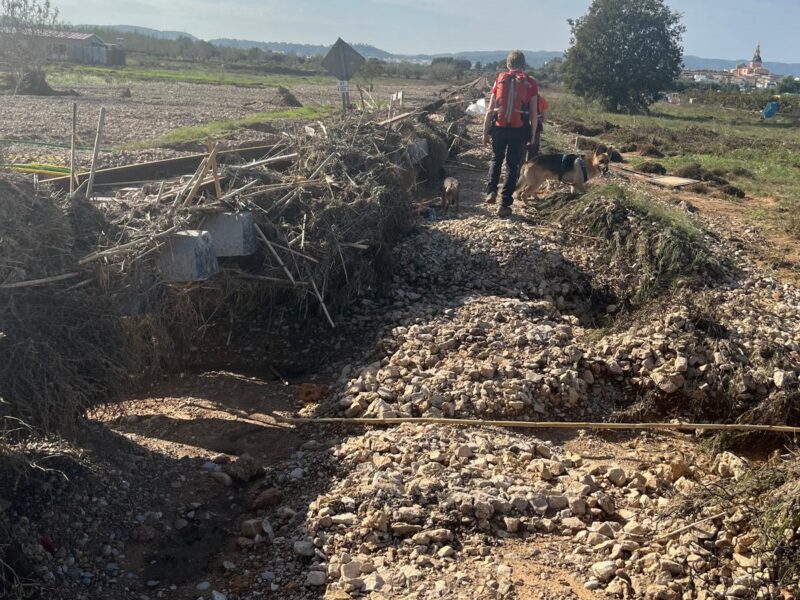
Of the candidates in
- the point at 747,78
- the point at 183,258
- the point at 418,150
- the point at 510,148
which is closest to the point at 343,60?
the point at 418,150

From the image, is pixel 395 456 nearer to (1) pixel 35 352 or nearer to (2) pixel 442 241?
(1) pixel 35 352

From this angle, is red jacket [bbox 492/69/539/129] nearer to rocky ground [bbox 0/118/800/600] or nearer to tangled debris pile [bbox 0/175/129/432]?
rocky ground [bbox 0/118/800/600]

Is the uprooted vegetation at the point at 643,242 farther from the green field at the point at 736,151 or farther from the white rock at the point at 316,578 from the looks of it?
the white rock at the point at 316,578

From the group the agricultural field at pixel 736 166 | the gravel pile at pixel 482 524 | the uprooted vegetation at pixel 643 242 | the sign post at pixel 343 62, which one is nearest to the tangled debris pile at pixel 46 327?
the gravel pile at pixel 482 524

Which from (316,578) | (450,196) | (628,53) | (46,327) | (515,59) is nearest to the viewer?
(316,578)

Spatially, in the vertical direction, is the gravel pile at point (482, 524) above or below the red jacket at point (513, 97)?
below

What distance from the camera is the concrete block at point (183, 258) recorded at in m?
5.48

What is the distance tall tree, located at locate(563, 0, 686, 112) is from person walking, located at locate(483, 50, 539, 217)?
29.7 m

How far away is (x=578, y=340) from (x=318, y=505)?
3.13m

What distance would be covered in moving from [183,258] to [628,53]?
35546mm

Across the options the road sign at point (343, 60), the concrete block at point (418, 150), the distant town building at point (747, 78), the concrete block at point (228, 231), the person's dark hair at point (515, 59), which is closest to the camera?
the concrete block at point (228, 231)

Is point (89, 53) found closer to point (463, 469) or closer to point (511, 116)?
point (511, 116)

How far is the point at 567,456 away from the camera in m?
5.03

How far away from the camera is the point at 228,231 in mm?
6168
